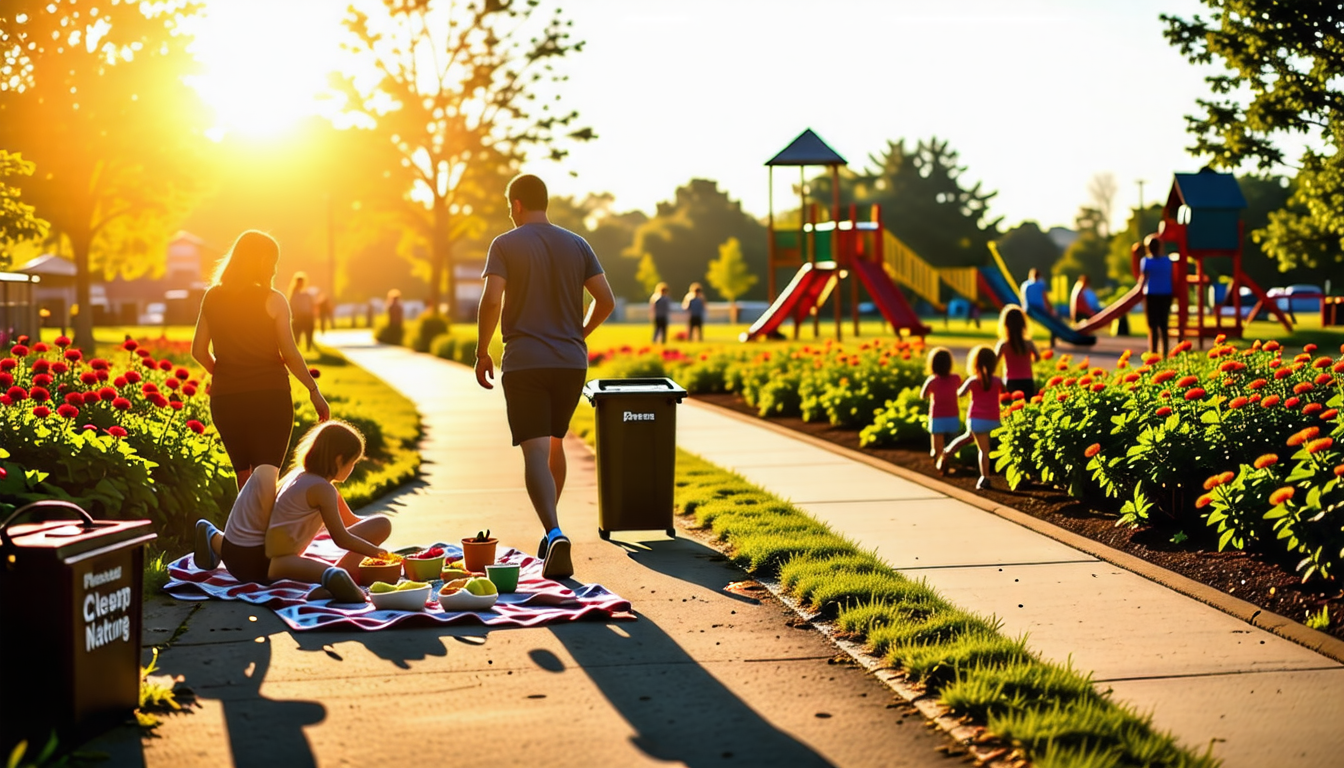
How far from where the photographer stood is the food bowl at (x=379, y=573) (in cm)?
667

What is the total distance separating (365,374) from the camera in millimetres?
25625

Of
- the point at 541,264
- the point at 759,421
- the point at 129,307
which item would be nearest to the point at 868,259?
the point at 759,421

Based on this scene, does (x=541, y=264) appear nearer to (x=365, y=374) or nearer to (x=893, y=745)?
(x=893, y=745)

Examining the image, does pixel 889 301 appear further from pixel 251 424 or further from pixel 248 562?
pixel 248 562

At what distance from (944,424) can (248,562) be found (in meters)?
6.29

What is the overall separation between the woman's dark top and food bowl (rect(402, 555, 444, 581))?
125cm

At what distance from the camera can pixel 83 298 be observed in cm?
3164

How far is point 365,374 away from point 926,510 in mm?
17807

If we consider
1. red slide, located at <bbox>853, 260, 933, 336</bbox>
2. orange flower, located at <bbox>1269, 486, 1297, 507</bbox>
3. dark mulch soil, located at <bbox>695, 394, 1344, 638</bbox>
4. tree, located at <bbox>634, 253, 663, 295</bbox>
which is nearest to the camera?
orange flower, located at <bbox>1269, 486, 1297, 507</bbox>

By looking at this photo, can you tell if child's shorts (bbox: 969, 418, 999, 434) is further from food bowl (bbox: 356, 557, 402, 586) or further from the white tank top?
the white tank top

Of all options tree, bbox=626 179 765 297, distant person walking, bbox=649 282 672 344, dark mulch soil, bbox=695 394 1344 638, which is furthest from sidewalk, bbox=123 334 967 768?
tree, bbox=626 179 765 297

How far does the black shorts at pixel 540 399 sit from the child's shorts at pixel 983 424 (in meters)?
4.07

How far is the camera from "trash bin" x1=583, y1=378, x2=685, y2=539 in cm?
838

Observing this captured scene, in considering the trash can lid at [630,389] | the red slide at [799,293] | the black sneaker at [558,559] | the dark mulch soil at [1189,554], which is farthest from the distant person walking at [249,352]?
the red slide at [799,293]
